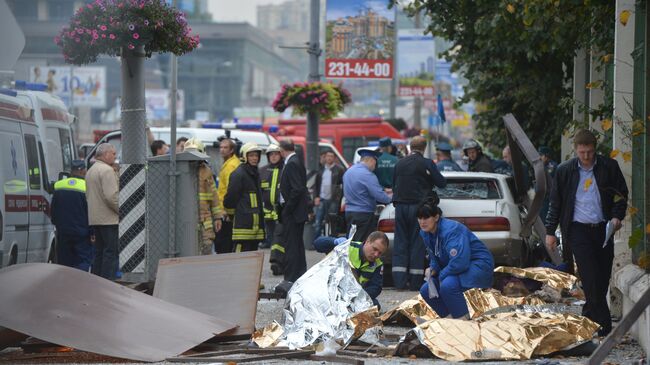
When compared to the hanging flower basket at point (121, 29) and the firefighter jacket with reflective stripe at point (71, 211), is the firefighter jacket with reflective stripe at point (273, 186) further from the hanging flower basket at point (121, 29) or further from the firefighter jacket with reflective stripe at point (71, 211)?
the hanging flower basket at point (121, 29)

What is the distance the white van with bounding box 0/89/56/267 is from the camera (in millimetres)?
14781

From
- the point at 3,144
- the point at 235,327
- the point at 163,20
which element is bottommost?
the point at 235,327

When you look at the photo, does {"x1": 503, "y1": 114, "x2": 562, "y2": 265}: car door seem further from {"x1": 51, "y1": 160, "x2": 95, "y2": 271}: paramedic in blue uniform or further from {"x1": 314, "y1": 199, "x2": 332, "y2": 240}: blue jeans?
{"x1": 314, "y1": 199, "x2": 332, "y2": 240}: blue jeans

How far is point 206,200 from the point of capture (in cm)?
1461

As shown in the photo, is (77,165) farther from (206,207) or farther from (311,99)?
(311,99)

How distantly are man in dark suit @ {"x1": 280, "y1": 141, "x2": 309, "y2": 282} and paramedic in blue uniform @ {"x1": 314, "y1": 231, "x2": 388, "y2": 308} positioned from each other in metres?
3.68

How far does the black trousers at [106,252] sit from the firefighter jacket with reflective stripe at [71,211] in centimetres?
20

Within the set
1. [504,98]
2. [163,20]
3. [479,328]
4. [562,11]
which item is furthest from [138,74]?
[504,98]

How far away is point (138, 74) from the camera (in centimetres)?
1412

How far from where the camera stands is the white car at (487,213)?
14680 mm

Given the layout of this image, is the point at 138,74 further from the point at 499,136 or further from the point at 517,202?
the point at 499,136

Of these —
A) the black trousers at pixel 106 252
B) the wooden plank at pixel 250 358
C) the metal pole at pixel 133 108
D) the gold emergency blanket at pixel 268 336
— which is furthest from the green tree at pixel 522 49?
the black trousers at pixel 106 252

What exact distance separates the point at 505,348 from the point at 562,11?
16.4 feet

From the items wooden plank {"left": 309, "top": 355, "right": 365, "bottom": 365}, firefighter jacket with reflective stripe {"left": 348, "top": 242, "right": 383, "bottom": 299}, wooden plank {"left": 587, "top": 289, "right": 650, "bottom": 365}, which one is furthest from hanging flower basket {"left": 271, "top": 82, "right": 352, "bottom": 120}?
wooden plank {"left": 587, "top": 289, "right": 650, "bottom": 365}
